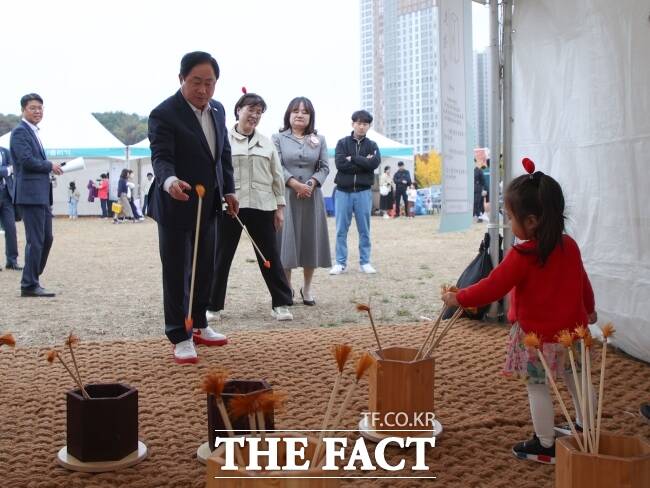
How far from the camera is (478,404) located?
288 cm

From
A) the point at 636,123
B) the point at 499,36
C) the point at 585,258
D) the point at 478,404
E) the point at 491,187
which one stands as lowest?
the point at 478,404

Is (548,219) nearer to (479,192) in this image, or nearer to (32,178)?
(32,178)

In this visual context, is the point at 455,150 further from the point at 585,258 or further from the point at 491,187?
the point at 585,258

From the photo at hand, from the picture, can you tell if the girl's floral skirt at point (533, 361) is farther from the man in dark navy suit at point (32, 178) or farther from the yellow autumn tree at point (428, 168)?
the yellow autumn tree at point (428, 168)

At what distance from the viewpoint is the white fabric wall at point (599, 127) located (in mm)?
3551

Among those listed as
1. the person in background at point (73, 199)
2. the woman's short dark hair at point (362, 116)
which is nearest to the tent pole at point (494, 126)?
the woman's short dark hair at point (362, 116)

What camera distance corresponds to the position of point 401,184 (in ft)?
59.5

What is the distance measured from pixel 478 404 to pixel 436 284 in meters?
3.76

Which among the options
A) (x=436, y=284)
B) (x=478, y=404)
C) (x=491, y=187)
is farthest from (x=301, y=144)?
(x=478, y=404)

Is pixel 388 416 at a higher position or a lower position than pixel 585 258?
lower

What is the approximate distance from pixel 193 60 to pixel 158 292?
3268 mm

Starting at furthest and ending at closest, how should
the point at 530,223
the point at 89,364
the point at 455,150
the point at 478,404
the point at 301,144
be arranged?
the point at 301,144 < the point at 455,150 < the point at 89,364 < the point at 478,404 < the point at 530,223

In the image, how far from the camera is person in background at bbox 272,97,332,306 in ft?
17.0

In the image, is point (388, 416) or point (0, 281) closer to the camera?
point (388, 416)
